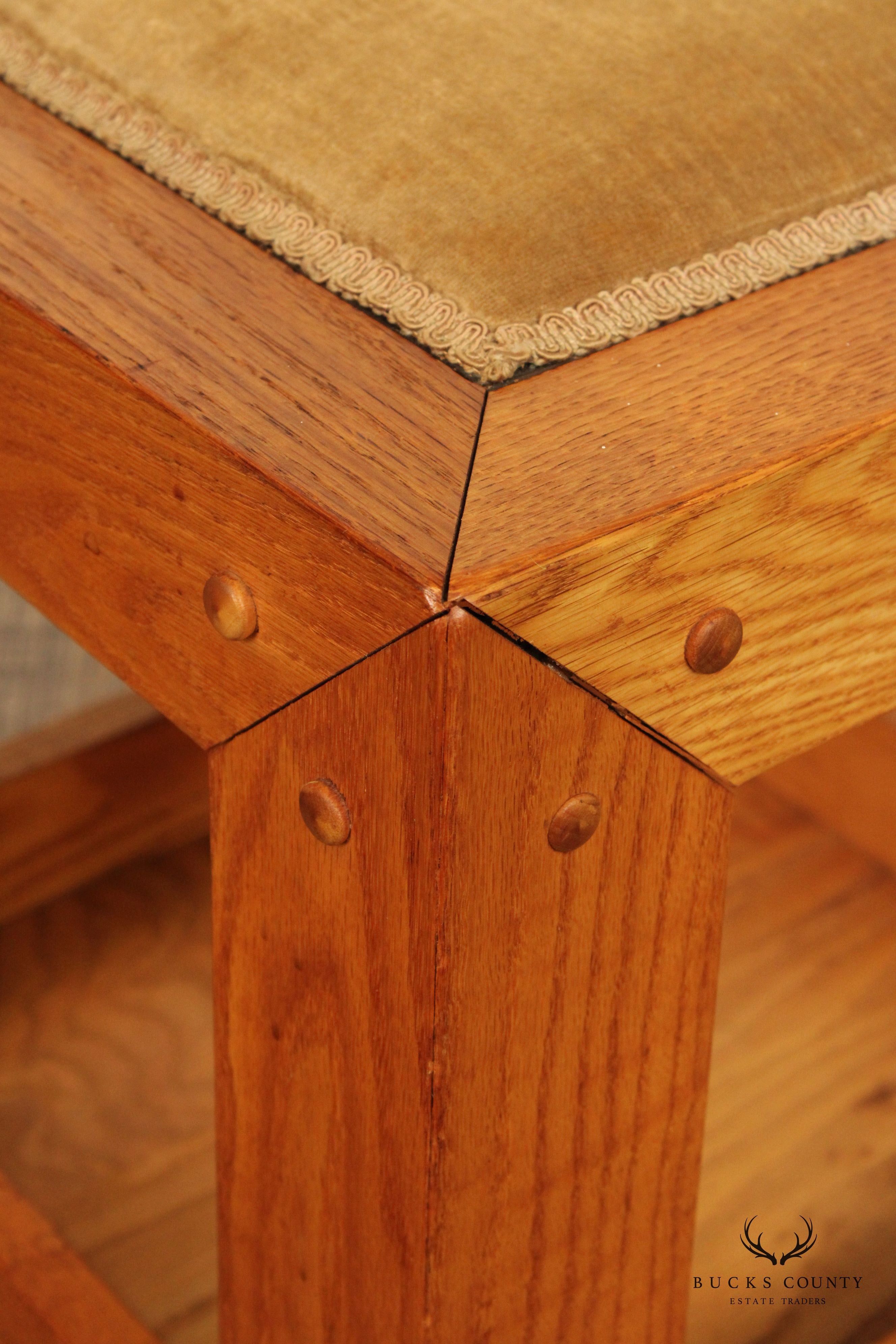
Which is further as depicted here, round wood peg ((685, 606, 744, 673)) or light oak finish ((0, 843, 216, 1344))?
light oak finish ((0, 843, 216, 1344))

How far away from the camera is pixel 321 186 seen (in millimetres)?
398

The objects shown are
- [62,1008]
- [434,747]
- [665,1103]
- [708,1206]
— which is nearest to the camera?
[434,747]

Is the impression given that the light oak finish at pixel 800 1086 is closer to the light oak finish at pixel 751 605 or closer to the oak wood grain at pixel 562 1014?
the oak wood grain at pixel 562 1014

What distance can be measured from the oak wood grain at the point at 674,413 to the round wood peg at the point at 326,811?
3.0 inches

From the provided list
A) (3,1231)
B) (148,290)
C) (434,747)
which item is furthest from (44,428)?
(3,1231)

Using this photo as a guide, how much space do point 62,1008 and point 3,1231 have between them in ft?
0.72

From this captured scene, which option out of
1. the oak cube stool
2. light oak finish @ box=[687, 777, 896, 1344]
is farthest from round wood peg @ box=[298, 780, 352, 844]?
light oak finish @ box=[687, 777, 896, 1344]

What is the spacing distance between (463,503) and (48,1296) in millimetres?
390

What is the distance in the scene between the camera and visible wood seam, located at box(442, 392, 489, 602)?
0.93ft

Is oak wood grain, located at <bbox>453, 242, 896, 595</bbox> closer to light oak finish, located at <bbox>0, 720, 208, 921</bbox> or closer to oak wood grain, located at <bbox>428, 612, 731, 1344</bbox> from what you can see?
oak wood grain, located at <bbox>428, 612, 731, 1344</bbox>

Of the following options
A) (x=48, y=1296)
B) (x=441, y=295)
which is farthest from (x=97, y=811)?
(x=441, y=295)

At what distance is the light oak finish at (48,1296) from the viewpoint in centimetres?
54

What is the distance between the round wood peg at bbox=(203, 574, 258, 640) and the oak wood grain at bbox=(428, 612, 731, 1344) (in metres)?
0.07

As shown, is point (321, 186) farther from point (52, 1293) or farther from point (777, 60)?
point (52, 1293)
